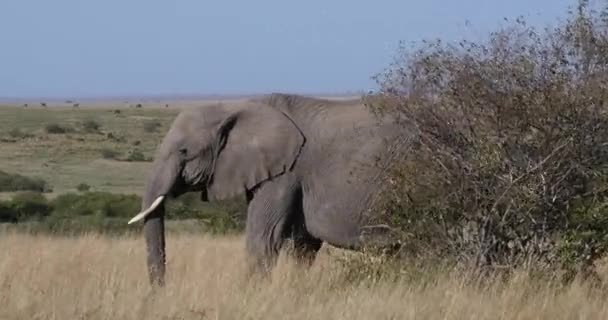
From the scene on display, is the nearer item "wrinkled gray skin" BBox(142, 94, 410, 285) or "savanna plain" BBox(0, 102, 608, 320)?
"savanna plain" BBox(0, 102, 608, 320)

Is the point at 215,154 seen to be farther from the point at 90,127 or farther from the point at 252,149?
the point at 90,127

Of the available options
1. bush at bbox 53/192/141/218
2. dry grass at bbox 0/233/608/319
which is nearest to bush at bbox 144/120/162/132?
bush at bbox 53/192/141/218

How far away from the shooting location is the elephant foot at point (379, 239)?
36.5 ft

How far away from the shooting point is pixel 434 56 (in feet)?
33.6

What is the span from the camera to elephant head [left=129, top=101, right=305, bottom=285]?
12336 millimetres

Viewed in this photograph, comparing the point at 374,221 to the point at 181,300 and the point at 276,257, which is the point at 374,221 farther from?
the point at 181,300

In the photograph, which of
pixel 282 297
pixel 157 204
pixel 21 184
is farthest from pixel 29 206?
pixel 282 297

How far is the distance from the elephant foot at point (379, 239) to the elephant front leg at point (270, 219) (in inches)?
28.3

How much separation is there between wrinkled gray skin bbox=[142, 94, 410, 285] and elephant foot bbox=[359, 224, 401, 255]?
2 cm

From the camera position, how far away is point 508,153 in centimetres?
1019

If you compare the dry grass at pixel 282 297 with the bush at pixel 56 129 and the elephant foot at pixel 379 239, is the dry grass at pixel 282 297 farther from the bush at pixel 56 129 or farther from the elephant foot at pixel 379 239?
the bush at pixel 56 129

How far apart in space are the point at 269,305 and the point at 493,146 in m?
2.18

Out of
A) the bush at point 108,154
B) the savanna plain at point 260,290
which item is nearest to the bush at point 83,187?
the bush at point 108,154

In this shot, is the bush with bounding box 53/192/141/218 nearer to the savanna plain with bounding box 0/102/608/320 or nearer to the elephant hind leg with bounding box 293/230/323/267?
the savanna plain with bounding box 0/102/608/320
